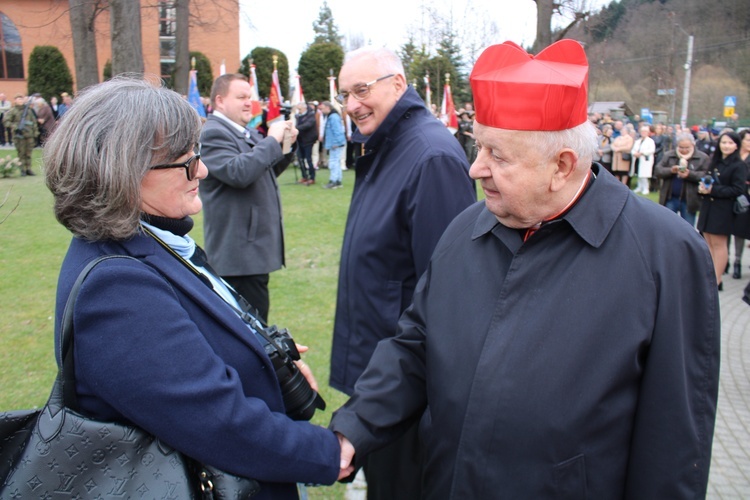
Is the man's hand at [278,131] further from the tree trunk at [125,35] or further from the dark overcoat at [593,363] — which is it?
the tree trunk at [125,35]

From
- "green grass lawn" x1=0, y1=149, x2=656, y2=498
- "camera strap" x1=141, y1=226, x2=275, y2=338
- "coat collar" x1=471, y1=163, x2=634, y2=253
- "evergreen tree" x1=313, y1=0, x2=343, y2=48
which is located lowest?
"green grass lawn" x1=0, y1=149, x2=656, y2=498

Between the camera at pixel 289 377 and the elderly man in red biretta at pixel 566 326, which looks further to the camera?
the camera at pixel 289 377

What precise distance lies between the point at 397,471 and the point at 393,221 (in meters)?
1.12

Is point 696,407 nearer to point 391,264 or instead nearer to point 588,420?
point 588,420

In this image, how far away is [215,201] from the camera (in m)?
4.46

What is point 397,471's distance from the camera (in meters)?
2.90

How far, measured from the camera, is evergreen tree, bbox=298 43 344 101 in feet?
92.0

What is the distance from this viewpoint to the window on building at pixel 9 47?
1336 inches

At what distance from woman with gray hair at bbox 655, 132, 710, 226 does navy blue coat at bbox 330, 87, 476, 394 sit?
7.37 metres

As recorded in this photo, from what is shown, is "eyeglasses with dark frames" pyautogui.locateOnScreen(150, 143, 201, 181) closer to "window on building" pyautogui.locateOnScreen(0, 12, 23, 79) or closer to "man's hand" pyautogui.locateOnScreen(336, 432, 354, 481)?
"man's hand" pyautogui.locateOnScreen(336, 432, 354, 481)

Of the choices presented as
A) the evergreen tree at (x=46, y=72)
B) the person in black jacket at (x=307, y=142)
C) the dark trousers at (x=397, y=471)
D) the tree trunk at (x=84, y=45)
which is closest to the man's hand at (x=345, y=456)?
the dark trousers at (x=397, y=471)

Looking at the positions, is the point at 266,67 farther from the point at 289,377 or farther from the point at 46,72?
the point at 289,377

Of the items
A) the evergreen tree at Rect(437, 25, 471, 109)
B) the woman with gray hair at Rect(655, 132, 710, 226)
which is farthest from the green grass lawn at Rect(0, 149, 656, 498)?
the evergreen tree at Rect(437, 25, 471, 109)

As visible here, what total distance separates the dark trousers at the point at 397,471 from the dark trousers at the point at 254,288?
5.70ft
